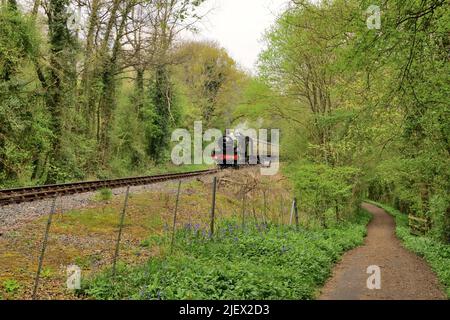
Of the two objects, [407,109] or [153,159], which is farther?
[153,159]

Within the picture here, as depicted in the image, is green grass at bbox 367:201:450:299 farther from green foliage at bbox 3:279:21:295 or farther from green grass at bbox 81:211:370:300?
green foliage at bbox 3:279:21:295

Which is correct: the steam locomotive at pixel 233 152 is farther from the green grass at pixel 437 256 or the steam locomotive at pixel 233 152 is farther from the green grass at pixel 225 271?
the green grass at pixel 225 271

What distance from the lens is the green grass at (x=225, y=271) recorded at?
6488 mm

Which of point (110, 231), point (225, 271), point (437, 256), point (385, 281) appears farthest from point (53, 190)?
point (437, 256)

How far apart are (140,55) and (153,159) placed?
8.70m

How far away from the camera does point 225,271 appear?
7.36 metres

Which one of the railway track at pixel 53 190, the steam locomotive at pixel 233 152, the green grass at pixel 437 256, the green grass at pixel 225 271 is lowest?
the green grass at pixel 437 256

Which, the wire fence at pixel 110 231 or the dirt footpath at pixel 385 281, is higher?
the wire fence at pixel 110 231

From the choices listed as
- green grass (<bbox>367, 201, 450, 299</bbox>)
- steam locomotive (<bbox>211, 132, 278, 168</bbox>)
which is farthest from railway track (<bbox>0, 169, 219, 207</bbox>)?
steam locomotive (<bbox>211, 132, 278, 168</bbox>)

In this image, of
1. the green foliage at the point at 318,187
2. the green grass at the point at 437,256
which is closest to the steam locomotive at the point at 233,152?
the green foliage at the point at 318,187
